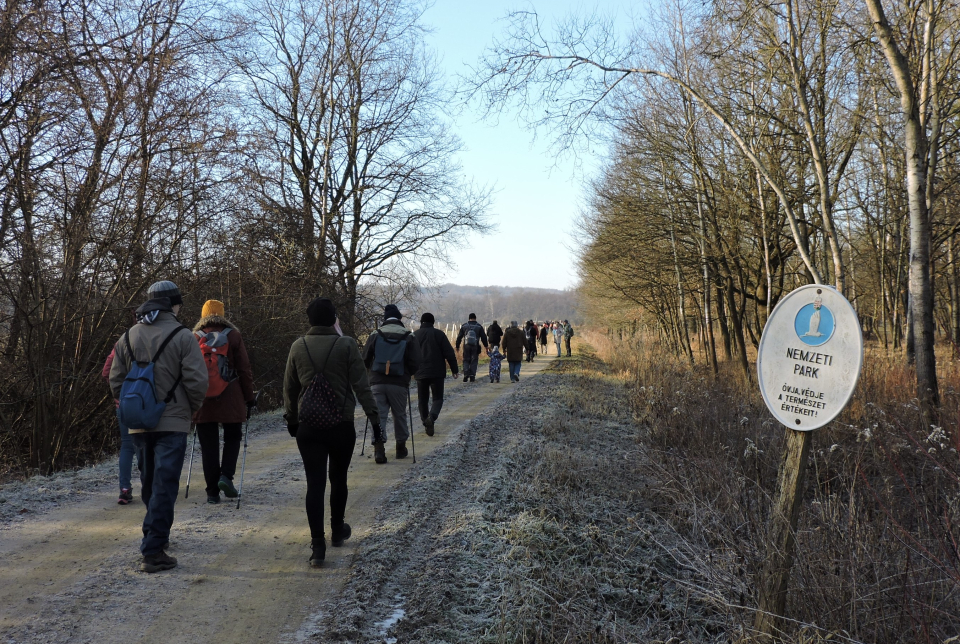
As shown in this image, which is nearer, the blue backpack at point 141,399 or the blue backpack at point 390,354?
the blue backpack at point 141,399

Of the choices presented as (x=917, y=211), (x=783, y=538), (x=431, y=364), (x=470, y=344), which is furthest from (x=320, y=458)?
(x=470, y=344)

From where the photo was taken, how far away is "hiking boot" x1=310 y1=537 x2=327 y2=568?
4.87 m

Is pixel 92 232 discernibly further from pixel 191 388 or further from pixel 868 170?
pixel 868 170

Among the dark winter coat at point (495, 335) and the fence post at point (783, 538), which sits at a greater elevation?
the dark winter coat at point (495, 335)

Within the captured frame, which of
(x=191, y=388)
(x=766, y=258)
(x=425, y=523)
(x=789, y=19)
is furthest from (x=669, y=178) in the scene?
(x=191, y=388)

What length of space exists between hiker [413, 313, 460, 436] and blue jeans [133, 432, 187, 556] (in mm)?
5811

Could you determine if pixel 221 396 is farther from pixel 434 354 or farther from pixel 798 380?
pixel 798 380

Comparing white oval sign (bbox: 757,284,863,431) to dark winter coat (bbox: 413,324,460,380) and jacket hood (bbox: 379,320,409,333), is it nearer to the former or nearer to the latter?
jacket hood (bbox: 379,320,409,333)

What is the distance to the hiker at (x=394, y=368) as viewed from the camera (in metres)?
8.79

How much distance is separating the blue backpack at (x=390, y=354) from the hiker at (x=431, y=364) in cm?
174

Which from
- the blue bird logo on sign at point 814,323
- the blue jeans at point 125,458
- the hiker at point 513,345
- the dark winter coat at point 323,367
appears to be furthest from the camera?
the hiker at point 513,345

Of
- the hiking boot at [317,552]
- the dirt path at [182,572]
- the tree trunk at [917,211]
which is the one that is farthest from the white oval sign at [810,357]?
the tree trunk at [917,211]

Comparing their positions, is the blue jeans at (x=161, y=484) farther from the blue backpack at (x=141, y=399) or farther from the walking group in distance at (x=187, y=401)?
the blue backpack at (x=141, y=399)

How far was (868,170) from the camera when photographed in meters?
23.2
